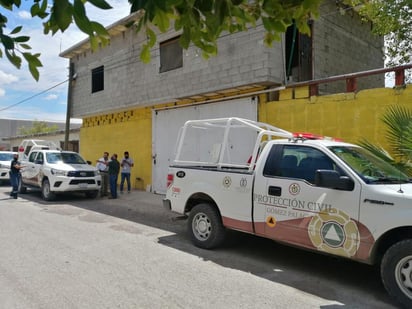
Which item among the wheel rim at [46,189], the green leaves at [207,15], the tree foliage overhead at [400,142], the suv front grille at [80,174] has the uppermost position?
the green leaves at [207,15]

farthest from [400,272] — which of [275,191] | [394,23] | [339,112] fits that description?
[394,23]

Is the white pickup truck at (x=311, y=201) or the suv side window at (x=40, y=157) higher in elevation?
the suv side window at (x=40, y=157)

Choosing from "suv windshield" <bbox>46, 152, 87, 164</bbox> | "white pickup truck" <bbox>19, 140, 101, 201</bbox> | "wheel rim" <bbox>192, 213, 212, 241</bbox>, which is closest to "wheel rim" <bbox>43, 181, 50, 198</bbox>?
"white pickup truck" <bbox>19, 140, 101, 201</bbox>

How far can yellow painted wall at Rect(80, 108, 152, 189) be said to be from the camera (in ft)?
50.5

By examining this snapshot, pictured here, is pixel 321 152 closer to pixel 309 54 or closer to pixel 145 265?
pixel 145 265

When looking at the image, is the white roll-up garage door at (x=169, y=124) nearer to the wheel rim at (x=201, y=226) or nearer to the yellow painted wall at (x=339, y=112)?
the yellow painted wall at (x=339, y=112)

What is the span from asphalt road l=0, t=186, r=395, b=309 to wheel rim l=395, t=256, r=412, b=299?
30 cm

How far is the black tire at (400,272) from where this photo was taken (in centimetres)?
409

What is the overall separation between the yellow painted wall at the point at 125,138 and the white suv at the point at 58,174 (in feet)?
7.92

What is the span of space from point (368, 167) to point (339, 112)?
4.22 m

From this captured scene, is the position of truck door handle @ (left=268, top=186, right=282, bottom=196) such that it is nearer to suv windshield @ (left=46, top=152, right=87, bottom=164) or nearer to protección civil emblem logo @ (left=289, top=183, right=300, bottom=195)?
protección civil emblem logo @ (left=289, top=183, right=300, bottom=195)

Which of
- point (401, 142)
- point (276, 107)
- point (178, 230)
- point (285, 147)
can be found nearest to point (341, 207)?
point (285, 147)

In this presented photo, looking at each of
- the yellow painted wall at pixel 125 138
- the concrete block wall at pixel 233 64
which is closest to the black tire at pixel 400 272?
the concrete block wall at pixel 233 64

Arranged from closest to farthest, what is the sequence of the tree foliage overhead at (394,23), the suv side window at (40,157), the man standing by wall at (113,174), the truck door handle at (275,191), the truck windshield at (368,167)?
the truck windshield at (368,167), the truck door handle at (275,191), the tree foliage overhead at (394,23), the man standing by wall at (113,174), the suv side window at (40,157)
